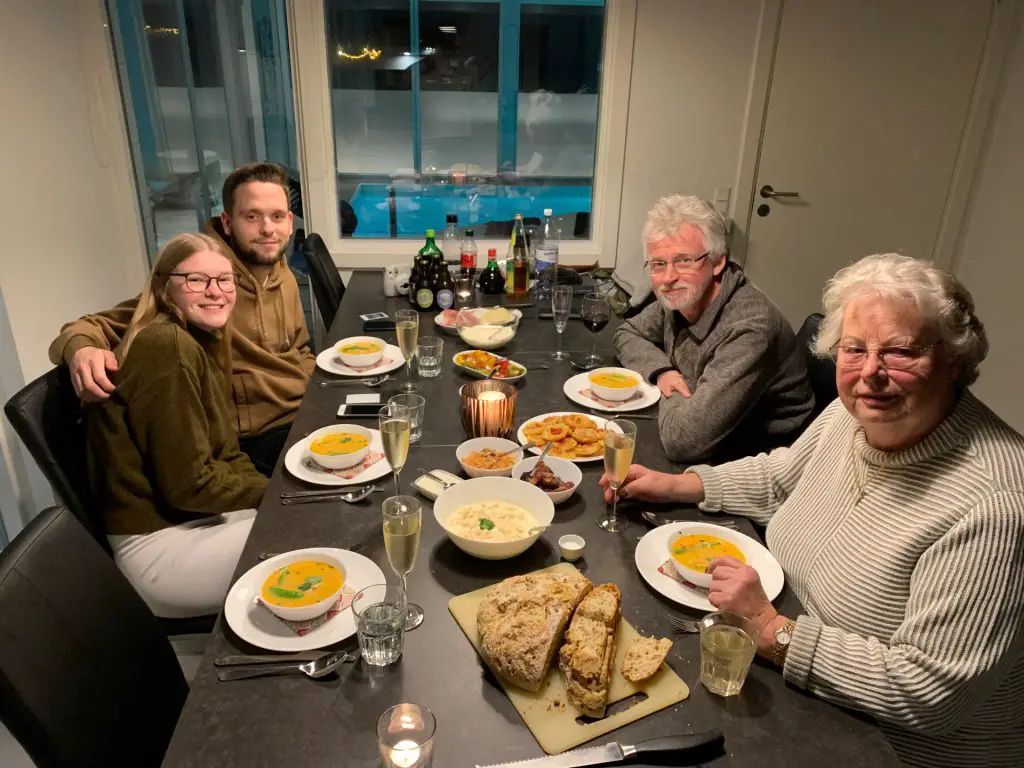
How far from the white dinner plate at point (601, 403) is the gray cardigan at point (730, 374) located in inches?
2.3

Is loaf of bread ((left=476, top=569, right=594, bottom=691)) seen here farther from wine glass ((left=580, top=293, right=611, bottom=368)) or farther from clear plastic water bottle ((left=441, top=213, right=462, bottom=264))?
clear plastic water bottle ((left=441, top=213, right=462, bottom=264))

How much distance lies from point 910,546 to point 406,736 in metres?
0.84

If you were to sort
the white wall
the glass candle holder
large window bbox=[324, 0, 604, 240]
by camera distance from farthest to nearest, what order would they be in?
1. large window bbox=[324, 0, 604, 240]
2. the white wall
3. the glass candle holder

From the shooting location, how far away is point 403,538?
113 cm

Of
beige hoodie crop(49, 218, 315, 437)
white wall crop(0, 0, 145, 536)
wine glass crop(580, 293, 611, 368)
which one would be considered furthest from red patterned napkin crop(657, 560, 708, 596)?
white wall crop(0, 0, 145, 536)

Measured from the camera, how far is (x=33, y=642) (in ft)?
3.44

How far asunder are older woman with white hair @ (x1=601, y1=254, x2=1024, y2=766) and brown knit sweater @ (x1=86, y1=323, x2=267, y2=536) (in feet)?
3.86

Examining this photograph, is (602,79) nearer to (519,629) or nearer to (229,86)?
(229,86)

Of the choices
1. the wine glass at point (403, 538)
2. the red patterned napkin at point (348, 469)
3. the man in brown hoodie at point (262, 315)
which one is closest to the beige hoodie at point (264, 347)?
the man in brown hoodie at point (262, 315)

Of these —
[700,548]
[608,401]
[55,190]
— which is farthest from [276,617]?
[55,190]

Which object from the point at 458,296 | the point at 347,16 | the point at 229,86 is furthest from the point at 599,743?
the point at 229,86

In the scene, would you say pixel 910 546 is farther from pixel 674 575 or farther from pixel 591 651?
pixel 591 651

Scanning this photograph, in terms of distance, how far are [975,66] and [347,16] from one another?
3157 millimetres

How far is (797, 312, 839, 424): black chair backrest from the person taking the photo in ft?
6.95
